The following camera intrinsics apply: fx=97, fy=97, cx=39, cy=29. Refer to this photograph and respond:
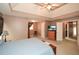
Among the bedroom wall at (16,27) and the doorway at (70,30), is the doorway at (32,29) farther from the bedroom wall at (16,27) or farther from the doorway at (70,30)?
the doorway at (70,30)

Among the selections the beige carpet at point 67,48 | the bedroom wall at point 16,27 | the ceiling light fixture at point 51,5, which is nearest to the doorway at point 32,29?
the bedroom wall at point 16,27

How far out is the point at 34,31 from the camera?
6.47 ft

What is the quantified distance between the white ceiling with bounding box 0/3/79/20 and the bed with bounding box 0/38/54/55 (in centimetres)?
49

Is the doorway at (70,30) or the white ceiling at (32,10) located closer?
the white ceiling at (32,10)

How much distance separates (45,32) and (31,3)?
25.6 inches

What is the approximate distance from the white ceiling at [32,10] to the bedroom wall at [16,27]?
10 centimetres

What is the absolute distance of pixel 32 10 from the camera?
6.15ft

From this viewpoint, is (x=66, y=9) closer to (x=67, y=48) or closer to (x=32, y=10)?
(x=32, y=10)

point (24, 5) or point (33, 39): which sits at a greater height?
point (24, 5)

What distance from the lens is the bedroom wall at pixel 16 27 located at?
182 centimetres
